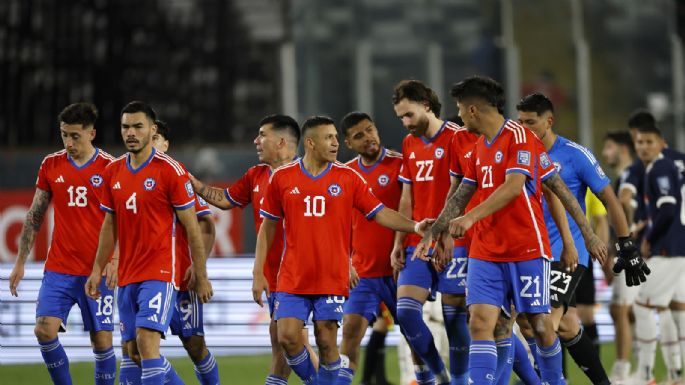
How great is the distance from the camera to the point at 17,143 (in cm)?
1852

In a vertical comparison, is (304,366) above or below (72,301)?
below

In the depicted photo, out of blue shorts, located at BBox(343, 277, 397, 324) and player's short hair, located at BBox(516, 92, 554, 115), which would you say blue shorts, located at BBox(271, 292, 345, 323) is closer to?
blue shorts, located at BBox(343, 277, 397, 324)

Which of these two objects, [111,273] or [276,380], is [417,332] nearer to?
[276,380]

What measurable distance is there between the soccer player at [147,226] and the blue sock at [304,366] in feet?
2.18

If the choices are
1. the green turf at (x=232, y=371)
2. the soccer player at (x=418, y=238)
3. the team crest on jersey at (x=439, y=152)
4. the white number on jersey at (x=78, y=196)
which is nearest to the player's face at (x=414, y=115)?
→ the soccer player at (x=418, y=238)

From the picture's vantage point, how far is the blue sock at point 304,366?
23.2 feet

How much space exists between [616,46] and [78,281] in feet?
45.0

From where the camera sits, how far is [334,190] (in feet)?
23.1

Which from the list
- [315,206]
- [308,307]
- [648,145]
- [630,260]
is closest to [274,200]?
[315,206]

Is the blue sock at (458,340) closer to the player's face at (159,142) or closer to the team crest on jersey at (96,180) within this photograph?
the player's face at (159,142)

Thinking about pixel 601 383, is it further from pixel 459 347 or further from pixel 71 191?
pixel 71 191

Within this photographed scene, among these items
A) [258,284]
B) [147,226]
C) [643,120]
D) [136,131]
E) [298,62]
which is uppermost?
[298,62]

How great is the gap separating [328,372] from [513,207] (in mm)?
1551

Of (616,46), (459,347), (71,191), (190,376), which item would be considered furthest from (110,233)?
(616,46)
